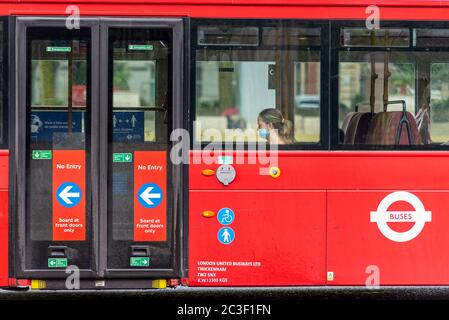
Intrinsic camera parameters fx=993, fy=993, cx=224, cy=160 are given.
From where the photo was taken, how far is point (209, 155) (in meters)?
8.83

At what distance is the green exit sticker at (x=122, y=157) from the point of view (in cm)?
880

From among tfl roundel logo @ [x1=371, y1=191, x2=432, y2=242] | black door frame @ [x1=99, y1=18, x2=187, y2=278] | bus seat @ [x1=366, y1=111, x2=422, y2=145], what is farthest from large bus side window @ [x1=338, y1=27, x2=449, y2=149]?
black door frame @ [x1=99, y1=18, x2=187, y2=278]

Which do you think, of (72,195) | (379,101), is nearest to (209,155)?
(72,195)

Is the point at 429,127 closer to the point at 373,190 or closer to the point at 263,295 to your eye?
the point at 373,190

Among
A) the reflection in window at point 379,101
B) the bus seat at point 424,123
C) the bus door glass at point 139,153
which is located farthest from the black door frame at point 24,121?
the bus seat at point 424,123

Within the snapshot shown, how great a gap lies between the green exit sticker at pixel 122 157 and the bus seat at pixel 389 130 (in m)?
2.14

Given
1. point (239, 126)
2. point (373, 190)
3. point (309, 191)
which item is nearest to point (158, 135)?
point (239, 126)

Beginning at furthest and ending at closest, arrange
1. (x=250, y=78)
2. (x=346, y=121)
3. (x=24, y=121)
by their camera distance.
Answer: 1. (x=346, y=121)
2. (x=250, y=78)
3. (x=24, y=121)

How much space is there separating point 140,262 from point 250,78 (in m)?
1.91

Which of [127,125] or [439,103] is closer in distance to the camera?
[127,125]

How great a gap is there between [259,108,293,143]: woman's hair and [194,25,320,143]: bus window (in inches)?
1.5

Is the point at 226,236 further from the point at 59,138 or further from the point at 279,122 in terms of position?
the point at 59,138

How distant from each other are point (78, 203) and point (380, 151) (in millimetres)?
2741

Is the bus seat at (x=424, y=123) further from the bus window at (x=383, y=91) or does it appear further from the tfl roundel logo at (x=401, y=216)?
the tfl roundel logo at (x=401, y=216)
